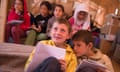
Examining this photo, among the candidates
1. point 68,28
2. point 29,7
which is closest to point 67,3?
point 29,7

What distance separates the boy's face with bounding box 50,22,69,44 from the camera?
1.73 meters

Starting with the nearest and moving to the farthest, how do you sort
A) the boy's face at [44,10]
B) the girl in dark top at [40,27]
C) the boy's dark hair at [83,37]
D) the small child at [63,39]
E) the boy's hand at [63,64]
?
1. the boy's hand at [63,64]
2. the small child at [63,39]
3. the boy's dark hair at [83,37]
4. the girl in dark top at [40,27]
5. the boy's face at [44,10]

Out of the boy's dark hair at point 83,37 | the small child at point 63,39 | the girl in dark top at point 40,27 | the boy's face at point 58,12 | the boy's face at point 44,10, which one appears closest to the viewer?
the small child at point 63,39

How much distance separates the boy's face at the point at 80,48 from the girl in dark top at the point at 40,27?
1247 mm

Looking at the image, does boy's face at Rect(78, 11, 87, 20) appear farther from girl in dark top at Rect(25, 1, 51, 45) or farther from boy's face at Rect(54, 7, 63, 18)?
girl in dark top at Rect(25, 1, 51, 45)

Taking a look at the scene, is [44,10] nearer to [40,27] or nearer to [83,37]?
[40,27]

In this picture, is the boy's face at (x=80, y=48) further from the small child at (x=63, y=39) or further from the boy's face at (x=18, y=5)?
the boy's face at (x=18, y=5)

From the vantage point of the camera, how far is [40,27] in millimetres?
3180

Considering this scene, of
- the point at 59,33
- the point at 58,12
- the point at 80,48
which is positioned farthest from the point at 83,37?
the point at 58,12

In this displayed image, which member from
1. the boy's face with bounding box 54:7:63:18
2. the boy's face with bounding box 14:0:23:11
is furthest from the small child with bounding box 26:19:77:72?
the boy's face with bounding box 14:0:23:11

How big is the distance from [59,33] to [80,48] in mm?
201

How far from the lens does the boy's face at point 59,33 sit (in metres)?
1.73

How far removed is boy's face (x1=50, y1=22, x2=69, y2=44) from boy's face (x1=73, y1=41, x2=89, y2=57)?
0.10 meters

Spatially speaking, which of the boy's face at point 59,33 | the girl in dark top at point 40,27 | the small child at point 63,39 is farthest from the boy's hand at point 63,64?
the girl in dark top at point 40,27
